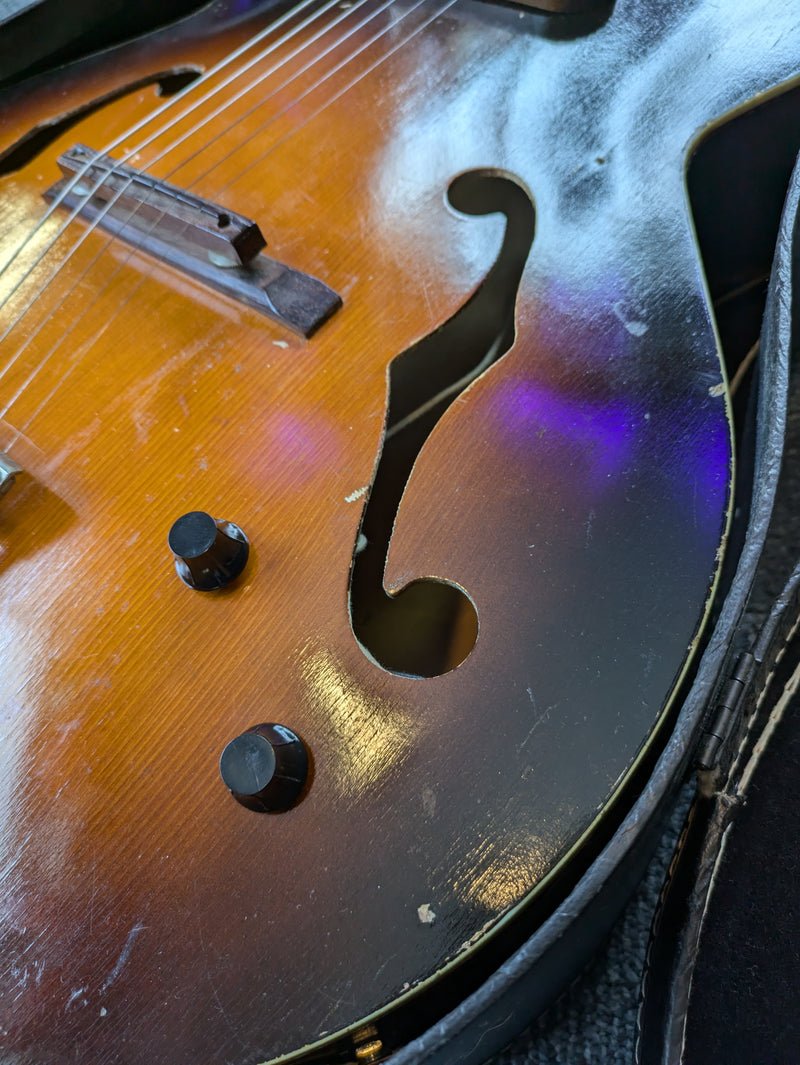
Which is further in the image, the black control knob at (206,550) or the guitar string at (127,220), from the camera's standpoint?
the guitar string at (127,220)

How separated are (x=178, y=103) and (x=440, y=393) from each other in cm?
59

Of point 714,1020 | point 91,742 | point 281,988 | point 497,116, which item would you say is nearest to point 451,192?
point 497,116

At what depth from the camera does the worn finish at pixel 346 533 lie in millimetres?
520

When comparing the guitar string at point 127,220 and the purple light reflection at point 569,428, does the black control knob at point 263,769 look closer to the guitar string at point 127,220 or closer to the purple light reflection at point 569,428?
the purple light reflection at point 569,428

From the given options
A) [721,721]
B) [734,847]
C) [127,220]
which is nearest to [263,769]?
[721,721]

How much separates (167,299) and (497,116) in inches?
18.0

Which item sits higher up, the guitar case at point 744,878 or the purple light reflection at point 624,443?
the purple light reflection at point 624,443

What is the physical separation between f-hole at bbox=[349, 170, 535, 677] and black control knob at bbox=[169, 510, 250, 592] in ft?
0.44

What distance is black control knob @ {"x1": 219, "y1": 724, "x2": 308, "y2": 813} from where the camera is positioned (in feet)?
1.68

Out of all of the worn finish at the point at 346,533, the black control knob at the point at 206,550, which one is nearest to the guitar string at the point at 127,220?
the worn finish at the point at 346,533

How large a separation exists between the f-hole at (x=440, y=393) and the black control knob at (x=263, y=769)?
17cm

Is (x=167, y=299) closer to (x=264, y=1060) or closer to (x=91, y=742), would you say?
(x=91, y=742)

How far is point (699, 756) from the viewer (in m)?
0.60

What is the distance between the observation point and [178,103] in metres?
0.99
